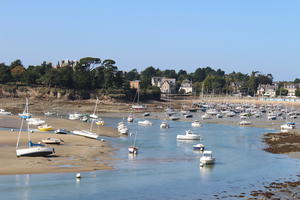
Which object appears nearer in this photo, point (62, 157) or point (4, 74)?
point (62, 157)

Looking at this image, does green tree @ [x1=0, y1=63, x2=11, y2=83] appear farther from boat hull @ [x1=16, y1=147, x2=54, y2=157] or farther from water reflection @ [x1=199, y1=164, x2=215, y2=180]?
water reflection @ [x1=199, y1=164, x2=215, y2=180]

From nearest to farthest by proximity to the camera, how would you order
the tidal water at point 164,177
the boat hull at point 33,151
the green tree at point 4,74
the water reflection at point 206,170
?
the tidal water at point 164,177 < the water reflection at point 206,170 < the boat hull at point 33,151 < the green tree at point 4,74

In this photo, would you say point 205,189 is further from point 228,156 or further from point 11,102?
point 11,102

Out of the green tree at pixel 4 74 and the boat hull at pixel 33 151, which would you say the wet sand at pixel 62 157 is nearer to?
the boat hull at pixel 33 151

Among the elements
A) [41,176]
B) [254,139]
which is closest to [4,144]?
[41,176]

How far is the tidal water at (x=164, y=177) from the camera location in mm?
35031

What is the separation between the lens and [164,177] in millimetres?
41719

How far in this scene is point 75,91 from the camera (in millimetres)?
156000

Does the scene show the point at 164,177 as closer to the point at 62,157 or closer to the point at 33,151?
the point at 62,157

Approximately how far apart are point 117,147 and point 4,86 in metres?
102

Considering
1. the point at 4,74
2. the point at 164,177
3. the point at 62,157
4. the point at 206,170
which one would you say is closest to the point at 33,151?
the point at 62,157

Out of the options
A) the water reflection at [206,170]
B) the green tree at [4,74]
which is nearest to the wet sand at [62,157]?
the water reflection at [206,170]

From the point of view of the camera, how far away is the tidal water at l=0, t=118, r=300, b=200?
35.0 m

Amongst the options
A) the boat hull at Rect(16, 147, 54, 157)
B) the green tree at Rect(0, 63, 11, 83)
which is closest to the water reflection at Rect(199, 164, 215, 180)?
the boat hull at Rect(16, 147, 54, 157)
